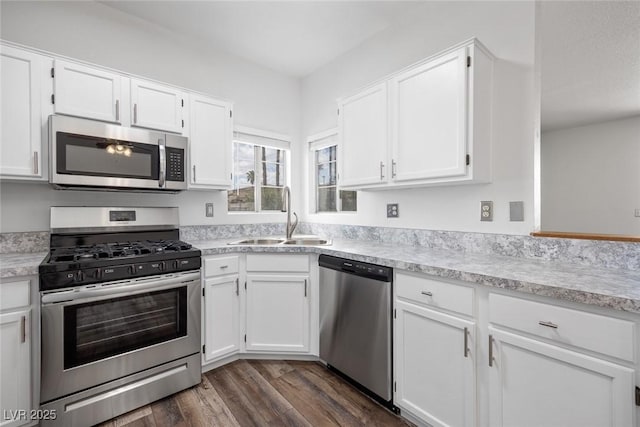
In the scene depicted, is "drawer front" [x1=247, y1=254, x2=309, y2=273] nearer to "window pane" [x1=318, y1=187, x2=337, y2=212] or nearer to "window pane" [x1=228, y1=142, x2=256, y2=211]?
"window pane" [x1=228, y1=142, x2=256, y2=211]

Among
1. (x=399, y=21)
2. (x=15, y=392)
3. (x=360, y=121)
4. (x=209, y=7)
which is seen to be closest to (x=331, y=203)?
(x=360, y=121)

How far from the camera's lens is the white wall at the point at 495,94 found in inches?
70.0

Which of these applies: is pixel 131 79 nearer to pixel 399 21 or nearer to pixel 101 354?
pixel 101 354

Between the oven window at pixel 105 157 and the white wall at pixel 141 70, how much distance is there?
36cm

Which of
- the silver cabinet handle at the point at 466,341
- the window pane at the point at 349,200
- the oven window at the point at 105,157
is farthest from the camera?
the window pane at the point at 349,200

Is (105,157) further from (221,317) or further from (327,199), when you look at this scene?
(327,199)

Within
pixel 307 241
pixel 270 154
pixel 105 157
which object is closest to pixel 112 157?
pixel 105 157

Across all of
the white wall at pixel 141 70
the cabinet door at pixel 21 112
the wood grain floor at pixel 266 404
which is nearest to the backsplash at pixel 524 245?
the wood grain floor at pixel 266 404

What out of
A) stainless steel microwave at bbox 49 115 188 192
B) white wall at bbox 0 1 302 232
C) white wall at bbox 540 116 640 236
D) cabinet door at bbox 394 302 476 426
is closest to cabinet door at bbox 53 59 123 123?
stainless steel microwave at bbox 49 115 188 192

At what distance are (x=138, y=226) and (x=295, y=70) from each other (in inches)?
92.4

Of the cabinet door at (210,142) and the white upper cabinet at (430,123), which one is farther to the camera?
the cabinet door at (210,142)

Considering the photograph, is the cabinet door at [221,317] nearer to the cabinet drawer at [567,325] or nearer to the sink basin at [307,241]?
the sink basin at [307,241]

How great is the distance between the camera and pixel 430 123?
1.89 m

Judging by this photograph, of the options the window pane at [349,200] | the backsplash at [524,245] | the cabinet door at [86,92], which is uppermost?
the cabinet door at [86,92]
